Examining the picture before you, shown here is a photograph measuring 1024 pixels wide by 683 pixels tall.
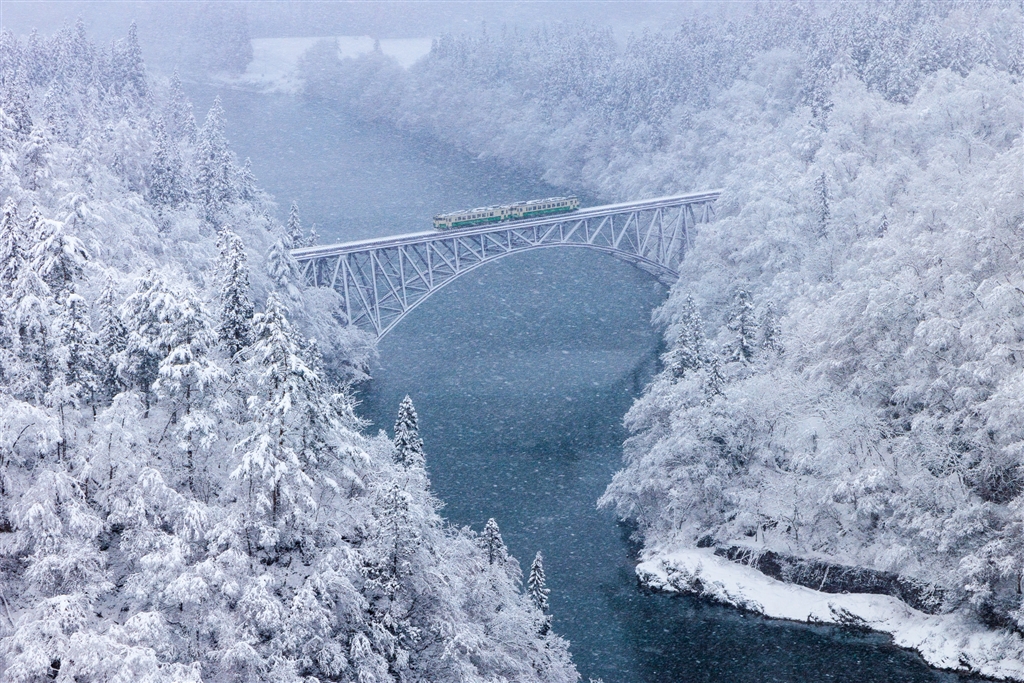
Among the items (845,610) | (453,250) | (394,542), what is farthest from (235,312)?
(453,250)

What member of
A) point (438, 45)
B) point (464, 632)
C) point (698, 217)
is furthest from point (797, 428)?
point (438, 45)

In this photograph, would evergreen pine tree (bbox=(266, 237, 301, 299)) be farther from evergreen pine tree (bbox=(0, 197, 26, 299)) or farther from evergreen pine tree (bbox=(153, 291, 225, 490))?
evergreen pine tree (bbox=(0, 197, 26, 299))

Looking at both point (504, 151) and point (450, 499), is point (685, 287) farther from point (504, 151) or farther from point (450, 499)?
point (504, 151)

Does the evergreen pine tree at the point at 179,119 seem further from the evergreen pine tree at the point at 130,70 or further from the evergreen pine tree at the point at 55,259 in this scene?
the evergreen pine tree at the point at 55,259

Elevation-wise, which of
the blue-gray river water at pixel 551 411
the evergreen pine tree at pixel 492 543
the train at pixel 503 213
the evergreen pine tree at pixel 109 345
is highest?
the evergreen pine tree at pixel 109 345

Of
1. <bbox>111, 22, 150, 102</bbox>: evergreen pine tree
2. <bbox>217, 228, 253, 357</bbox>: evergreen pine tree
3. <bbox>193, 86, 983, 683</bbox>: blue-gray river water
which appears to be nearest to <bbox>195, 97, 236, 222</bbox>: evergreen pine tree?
<bbox>193, 86, 983, 683</bbox>: blue-gray river water

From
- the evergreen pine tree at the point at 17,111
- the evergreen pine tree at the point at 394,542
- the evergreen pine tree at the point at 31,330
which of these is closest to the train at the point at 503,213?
the evergreen pine tree at the point at 17,111
